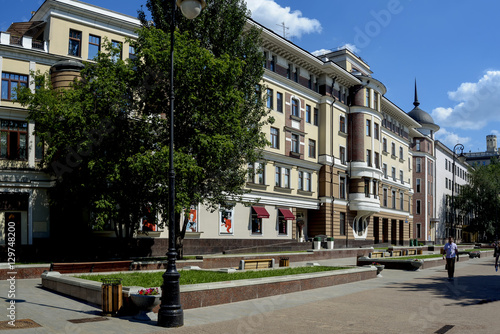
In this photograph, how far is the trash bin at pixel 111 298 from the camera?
11.0 m

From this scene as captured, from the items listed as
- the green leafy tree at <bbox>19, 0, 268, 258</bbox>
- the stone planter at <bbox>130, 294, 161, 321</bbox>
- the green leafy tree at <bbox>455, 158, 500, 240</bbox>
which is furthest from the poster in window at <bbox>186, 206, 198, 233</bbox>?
the green leafy tree at <bbox>455, 158, 500, 240</bbox>

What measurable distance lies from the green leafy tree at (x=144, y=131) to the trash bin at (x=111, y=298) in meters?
7.81

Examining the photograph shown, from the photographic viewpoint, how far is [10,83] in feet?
82.5

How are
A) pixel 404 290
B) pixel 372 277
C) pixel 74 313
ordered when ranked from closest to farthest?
pixel 74 313
pixel 404 290
pixel 372 277

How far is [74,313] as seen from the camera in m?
11.1

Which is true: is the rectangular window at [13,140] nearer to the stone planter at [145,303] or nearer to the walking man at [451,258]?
the stone planter at [145,303]

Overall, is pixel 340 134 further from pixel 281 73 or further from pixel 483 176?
pixel 483 176

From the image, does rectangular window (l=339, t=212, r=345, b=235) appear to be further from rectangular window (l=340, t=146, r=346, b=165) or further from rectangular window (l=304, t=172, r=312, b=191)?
rectangular window (l=304, t=172, r=312, b=191)

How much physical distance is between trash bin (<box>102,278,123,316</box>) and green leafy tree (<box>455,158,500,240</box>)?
2896 inches

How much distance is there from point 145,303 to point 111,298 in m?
0.89

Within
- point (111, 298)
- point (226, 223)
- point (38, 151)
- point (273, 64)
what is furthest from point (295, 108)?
point (111, 298)

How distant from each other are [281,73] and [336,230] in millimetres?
15149

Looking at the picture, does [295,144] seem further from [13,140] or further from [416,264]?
[13,140]

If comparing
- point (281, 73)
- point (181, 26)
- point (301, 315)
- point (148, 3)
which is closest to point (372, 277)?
point (301, 315)
